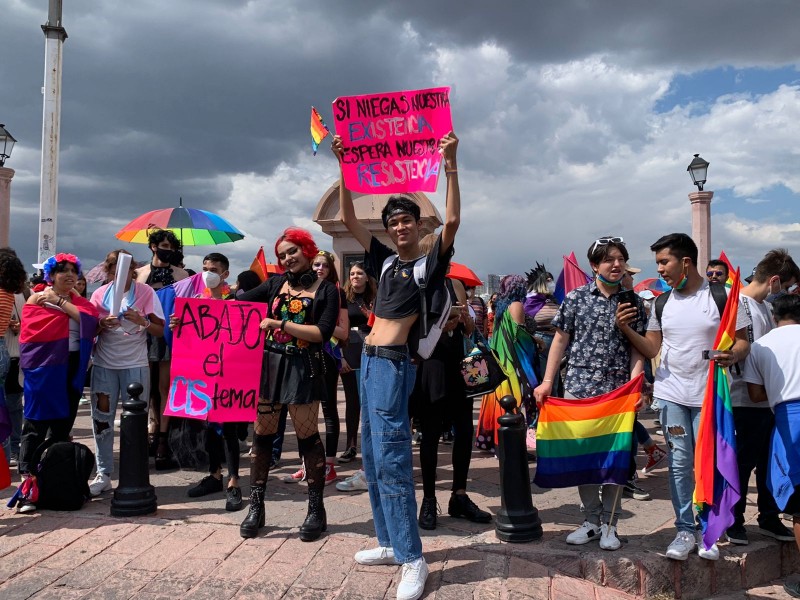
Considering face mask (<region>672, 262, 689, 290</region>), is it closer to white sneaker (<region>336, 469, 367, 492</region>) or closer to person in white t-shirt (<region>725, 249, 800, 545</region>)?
person in white t-shirt (<region>725, 249, 800, 545</region>)

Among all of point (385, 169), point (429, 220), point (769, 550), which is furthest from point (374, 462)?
point (429, 220)

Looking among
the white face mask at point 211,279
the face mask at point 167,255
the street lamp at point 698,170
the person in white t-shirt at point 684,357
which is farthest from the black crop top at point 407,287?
the street lamp at point 698,170

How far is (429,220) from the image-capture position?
12367mm

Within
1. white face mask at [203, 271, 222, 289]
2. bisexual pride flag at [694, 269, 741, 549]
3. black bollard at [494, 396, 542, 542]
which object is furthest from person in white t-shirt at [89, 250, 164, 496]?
bisexual pride flag at [694, 269, 741, 549]

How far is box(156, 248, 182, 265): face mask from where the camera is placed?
5.96m

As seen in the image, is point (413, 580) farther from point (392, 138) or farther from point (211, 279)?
point (211, 279)

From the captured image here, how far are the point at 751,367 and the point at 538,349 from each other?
103 inches

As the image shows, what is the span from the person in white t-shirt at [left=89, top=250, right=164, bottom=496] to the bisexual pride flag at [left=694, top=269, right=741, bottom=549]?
3.89 meters

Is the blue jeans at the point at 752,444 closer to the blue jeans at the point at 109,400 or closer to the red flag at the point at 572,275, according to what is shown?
the red flag at the point at 572,275

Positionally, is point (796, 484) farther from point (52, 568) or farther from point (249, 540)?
point (52, 568)

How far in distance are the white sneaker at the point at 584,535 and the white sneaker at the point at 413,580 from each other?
1006 mm

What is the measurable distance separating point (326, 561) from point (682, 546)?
2.00 meters

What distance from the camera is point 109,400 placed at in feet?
16.2

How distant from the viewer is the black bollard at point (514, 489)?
3822 mm
